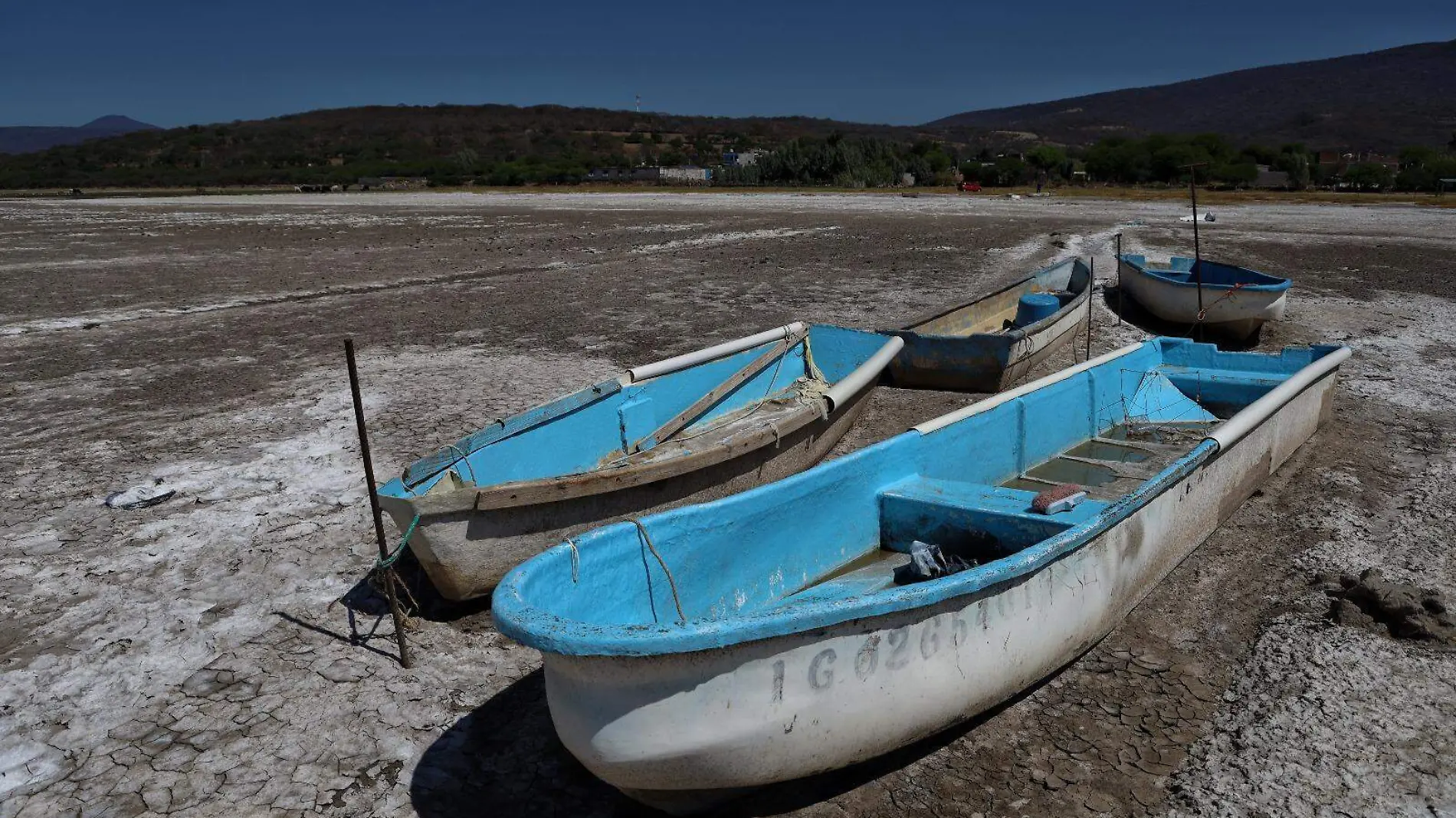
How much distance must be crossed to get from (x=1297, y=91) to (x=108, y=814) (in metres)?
215

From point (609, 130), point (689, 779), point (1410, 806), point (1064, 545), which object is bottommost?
point (1410, 806)

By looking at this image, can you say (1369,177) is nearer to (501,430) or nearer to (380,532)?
(501,430)

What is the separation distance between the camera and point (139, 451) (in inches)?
283

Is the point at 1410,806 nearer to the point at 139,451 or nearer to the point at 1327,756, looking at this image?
the point at 1327,756

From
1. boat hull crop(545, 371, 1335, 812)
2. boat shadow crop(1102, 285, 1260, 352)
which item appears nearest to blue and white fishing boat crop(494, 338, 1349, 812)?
boat hull crop(545, 371, 1335, 812)

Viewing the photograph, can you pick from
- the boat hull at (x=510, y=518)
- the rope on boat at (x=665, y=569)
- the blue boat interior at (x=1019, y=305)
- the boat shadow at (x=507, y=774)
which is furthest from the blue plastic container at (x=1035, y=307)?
the boat shadow at (x=507, y=774)

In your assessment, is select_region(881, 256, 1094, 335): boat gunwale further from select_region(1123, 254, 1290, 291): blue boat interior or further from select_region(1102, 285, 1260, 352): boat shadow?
select_region(1123, 254, 1290, 291): blue boat interior

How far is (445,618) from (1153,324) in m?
10.1

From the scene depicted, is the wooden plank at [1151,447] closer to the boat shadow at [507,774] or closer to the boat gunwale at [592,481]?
the boat gunwale at [592,481]

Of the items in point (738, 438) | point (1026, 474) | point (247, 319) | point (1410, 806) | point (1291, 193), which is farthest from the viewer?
point (1291, 193)

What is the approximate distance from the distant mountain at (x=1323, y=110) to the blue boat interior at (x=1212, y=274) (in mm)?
122404

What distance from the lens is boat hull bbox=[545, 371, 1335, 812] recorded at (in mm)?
2812

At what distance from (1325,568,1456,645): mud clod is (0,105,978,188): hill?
6317cm

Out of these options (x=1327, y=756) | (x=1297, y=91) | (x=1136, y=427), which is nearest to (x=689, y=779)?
(x=1327, y=756)
